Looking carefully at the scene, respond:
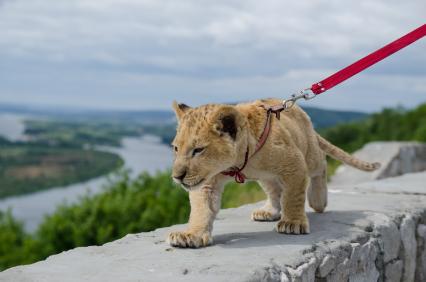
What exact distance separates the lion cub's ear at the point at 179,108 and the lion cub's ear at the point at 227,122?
1.08 feet

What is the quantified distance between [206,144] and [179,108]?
0.43 metres

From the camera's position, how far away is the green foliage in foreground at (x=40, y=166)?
37.5 metres

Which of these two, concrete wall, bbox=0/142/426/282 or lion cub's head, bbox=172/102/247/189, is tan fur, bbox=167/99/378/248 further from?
concrete wall, bbox=0/142/426/282

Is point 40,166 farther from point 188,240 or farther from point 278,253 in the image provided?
point 278,253

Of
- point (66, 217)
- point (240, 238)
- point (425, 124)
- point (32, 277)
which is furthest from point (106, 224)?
point (425, 124)

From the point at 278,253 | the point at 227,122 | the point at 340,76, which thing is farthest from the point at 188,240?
the point at 340,76

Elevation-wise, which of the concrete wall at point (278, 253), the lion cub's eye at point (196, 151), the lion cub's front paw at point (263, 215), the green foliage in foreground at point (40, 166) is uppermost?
the lion cub's eye at point (196, 151)

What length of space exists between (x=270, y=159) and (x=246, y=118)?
0.98ft

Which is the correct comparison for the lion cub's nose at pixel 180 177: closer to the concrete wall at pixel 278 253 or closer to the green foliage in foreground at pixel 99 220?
the concrete wall at pixel 278 253

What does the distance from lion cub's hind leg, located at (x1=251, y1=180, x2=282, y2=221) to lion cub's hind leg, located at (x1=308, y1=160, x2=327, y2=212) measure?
0.28 meters

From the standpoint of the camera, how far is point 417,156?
14.2m

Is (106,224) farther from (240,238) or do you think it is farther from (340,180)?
(240,238)

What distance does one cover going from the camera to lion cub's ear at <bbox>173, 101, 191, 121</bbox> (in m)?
3.71

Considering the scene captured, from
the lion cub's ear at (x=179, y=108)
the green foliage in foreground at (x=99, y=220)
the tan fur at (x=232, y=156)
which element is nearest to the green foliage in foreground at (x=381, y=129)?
the green foliage in foreground at (x=99, y=220)
